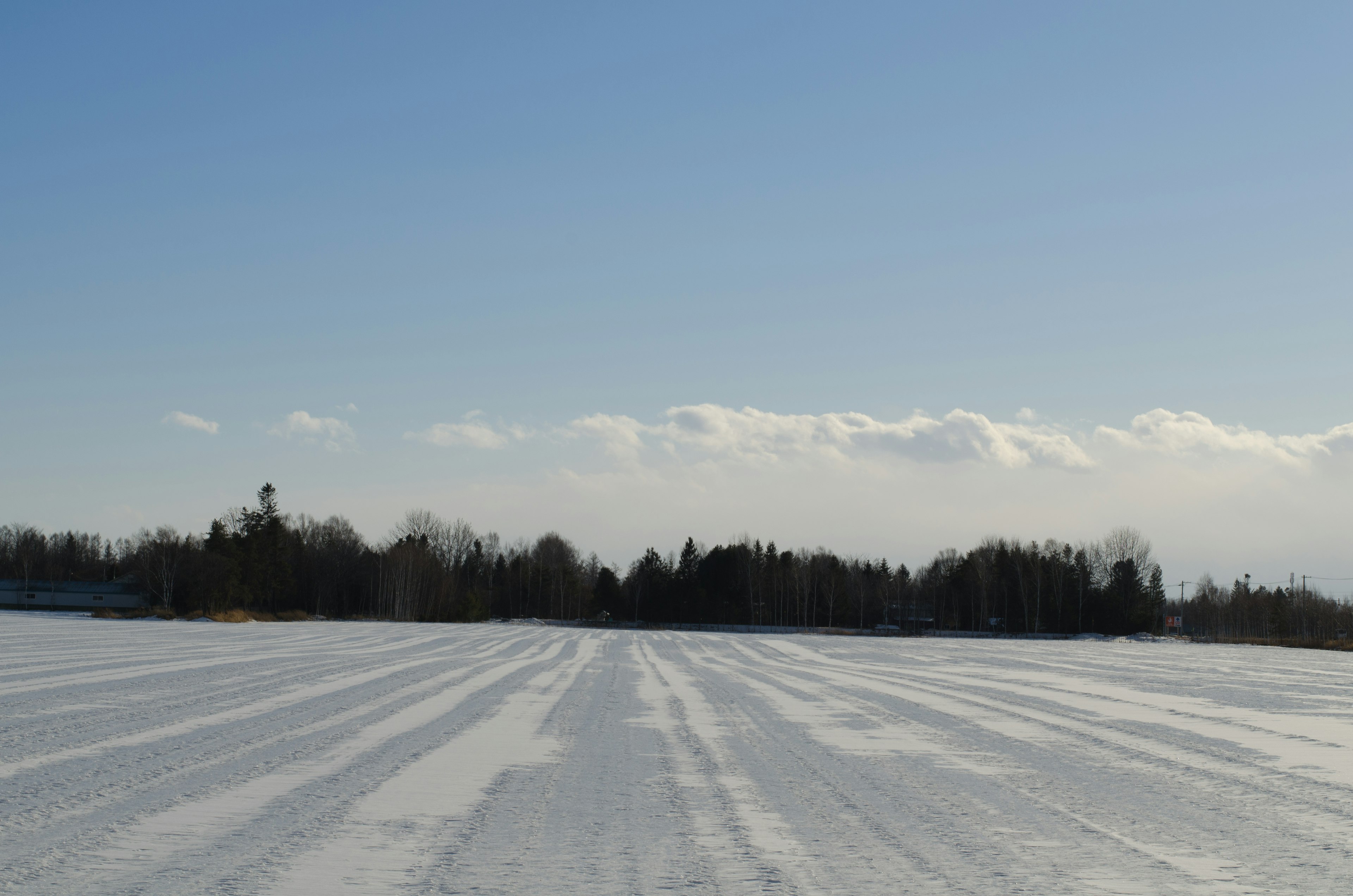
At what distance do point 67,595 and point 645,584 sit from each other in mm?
61755

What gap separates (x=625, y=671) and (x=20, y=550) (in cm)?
12945

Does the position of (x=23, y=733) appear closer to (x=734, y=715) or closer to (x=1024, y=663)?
(x=734, y=715)

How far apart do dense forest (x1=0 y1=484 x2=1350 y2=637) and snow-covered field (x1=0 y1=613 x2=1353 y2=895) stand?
61.4 m

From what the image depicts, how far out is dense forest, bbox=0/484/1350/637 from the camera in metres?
79.2

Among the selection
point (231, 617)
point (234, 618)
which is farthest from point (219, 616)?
point (234, 618)

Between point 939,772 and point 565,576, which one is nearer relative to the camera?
point 939,772

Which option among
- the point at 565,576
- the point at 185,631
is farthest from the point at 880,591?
the point at 185,631

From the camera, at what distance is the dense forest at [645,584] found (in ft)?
260

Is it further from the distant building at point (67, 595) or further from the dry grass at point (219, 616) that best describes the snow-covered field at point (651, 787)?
the distant building at point (67, 595)

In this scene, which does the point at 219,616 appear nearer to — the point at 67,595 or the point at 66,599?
the point at 66,599

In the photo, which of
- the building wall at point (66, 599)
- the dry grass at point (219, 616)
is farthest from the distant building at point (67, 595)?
the dry grass at point (219, 616)

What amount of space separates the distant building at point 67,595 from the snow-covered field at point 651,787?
3674 inches

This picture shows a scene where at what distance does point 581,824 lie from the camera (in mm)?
5238

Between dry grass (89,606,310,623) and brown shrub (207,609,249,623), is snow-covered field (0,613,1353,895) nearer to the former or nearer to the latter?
brown shrub (207,609,249,623)
